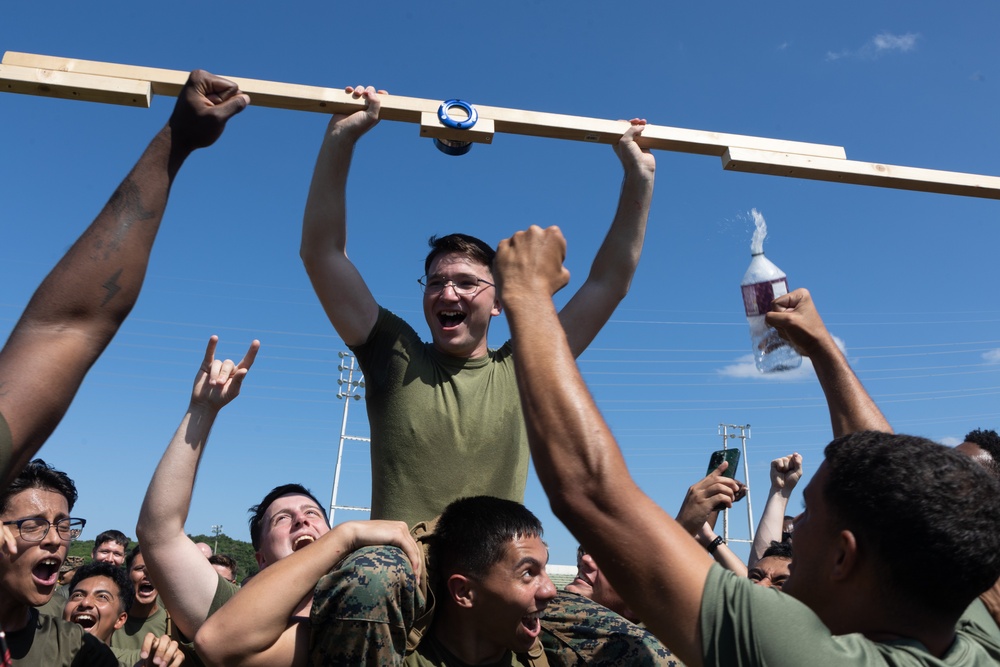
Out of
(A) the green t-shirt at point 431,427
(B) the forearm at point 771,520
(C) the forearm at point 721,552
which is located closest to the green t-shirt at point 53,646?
(A) the green t-shirt at point 431,427

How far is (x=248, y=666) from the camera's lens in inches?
107

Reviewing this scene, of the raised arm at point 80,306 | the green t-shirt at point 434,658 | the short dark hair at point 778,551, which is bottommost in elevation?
the green t-shirt at point 434,658

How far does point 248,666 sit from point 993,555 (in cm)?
220

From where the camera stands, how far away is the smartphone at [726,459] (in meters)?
4.00

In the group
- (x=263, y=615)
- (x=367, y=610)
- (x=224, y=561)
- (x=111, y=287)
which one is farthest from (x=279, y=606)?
(x=224, y=561)

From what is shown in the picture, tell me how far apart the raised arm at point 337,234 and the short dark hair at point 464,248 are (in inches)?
18.9

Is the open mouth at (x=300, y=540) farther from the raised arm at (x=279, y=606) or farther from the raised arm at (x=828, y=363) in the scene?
the raised arm at (x=828, y=363)

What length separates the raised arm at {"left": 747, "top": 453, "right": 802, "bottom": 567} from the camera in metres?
5.82

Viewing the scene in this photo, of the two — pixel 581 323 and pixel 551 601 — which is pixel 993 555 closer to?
pixel 551 601

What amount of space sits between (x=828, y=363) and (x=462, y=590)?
1.67 m

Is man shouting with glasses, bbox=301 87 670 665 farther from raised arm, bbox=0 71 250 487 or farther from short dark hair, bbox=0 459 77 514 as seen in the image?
short dark hair, bbox=0 459 77 514

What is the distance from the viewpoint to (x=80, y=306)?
71.7 inches

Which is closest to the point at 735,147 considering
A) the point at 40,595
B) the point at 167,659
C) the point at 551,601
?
the point at 551,601

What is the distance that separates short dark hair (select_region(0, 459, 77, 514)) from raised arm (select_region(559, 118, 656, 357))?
9.01 ft
